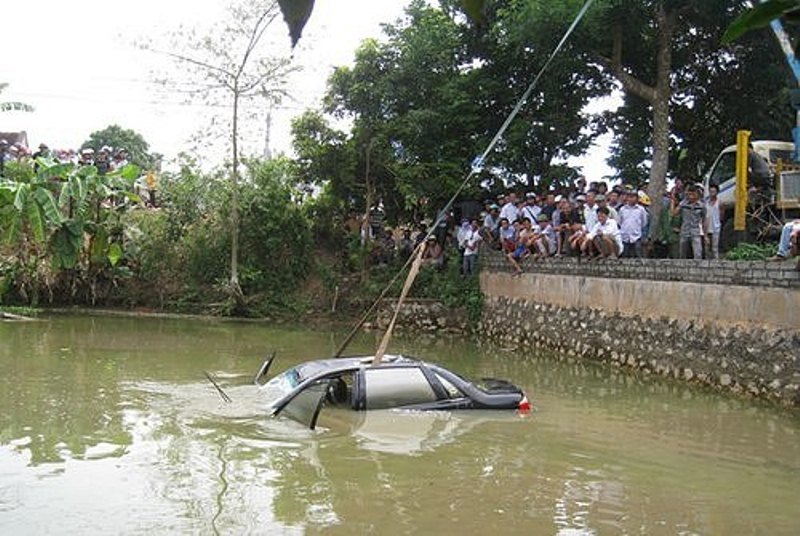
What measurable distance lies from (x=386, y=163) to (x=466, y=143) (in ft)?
7.86

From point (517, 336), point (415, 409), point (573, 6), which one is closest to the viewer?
point (415, 409)

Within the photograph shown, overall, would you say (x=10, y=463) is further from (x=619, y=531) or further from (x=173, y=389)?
(x=619, y=531)

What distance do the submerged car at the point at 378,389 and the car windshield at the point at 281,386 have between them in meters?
0.03

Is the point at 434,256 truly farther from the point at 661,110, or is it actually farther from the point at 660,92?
the point at 660,92

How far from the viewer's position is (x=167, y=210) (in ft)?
86.5

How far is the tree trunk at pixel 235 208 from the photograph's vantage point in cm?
2436

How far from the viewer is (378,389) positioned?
1010 centimetres

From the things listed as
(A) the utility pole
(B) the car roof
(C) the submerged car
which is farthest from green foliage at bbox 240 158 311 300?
(C) the submerged car

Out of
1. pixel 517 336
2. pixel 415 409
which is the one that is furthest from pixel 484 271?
pixel 415 409

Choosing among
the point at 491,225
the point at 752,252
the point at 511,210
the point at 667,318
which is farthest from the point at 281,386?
the point at 491,225

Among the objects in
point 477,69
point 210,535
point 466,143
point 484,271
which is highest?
point 477,69

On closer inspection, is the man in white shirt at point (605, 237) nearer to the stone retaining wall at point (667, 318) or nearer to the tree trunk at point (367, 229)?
the stone retaining wall at point (667, 318)

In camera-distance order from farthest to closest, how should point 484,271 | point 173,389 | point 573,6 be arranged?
1. point 484,271
2. point 573,6
3. point 173,389

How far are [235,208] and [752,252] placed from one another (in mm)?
15415
